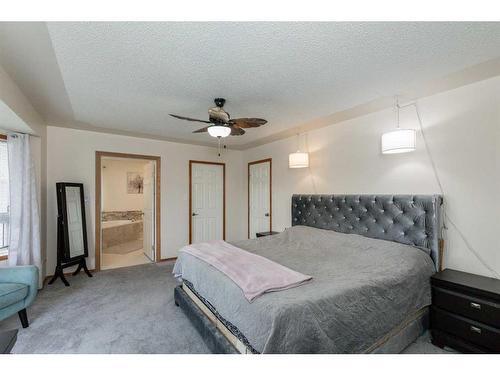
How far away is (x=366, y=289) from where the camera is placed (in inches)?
66.5

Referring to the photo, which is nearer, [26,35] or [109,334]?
[26,35]

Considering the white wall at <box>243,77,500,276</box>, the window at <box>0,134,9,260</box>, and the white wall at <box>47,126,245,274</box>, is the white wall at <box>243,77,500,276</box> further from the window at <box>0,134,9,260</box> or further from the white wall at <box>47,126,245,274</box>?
the window at <box>0,134,9,260</box>

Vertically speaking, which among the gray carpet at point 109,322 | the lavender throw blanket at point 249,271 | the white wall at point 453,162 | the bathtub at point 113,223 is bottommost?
the gray carpet at point 109,322

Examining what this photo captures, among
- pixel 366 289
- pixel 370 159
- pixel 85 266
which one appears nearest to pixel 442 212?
pixel 370 159

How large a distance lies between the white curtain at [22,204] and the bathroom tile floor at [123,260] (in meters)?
1.46

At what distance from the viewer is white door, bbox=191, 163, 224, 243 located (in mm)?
5023

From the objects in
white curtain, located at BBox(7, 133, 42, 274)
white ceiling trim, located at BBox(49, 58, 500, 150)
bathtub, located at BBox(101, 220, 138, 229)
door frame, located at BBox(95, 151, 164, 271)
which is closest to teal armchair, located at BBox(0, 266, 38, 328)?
Answer: white curtain, located at BBox(7, 133, 42, 274)

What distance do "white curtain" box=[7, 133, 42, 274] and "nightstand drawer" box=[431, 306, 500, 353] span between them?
4469 millimetres

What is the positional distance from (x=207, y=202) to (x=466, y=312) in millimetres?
4364

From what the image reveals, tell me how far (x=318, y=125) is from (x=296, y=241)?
71.9 inches

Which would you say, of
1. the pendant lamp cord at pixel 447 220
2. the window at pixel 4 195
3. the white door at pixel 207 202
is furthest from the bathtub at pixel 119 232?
the pendant lamp cord at pixel 447 220

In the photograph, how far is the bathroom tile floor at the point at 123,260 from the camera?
4340 mm

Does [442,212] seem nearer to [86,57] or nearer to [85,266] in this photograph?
[86,57]

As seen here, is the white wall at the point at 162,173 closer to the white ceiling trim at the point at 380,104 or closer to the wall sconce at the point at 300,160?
the white ceiling trim at the point at 380,104
